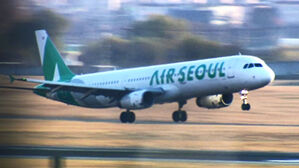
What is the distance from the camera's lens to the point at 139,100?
1107 inches

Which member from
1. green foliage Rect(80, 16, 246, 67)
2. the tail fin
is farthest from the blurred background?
the tail fin

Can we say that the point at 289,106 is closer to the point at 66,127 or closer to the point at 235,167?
the point at 66,127

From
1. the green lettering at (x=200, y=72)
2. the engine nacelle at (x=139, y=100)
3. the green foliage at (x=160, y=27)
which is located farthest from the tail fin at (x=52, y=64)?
the green foliage at (x=160, y=27)

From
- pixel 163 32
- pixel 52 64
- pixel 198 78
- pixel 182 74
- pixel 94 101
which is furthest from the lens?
pixel 163 32

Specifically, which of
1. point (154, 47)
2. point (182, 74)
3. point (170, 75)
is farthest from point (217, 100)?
point (154, 47)

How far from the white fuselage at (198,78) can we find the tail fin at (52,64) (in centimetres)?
371

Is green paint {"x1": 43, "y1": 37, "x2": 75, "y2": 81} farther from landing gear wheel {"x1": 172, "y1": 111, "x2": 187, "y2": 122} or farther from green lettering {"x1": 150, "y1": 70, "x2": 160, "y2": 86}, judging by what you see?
landing gear wheel {"x1": 172, "y1": 111, "x2": 187, "y2": 122}

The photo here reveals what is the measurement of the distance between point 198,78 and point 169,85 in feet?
5.60

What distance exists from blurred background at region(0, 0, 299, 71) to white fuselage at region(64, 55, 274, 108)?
593 cm

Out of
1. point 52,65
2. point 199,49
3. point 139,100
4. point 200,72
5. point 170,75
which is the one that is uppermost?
point 199,49

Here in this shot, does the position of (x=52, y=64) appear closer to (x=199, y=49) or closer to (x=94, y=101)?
(x=94, y=101)

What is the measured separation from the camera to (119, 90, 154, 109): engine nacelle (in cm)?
2817

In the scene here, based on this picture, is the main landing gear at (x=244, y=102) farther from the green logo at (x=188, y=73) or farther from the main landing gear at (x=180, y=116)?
the main landing gear at (x=180, y=116)

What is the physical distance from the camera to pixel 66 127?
25031 mm
